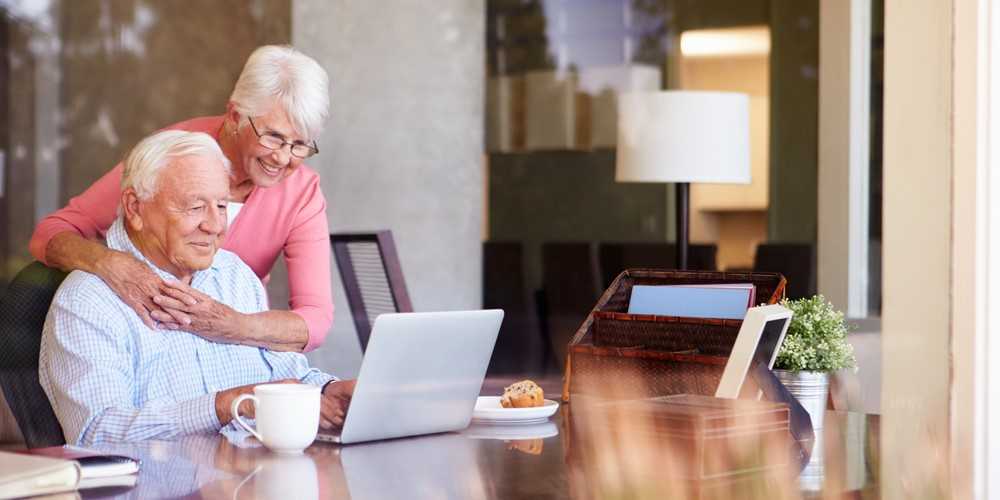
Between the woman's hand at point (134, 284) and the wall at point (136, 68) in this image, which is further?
the wall at point (136, 68)

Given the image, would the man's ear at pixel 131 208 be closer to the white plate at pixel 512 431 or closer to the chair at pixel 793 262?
the white plate at pixel 512 431

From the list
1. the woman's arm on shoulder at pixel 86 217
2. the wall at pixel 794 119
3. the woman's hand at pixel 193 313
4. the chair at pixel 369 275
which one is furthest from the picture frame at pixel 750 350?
the wall at pixel 794 119

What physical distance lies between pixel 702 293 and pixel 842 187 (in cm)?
292

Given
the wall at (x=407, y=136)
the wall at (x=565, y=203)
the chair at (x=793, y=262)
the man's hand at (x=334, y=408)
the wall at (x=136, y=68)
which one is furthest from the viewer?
the wall at (x=136, y=68)

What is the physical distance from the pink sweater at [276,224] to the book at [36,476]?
1165 millimetres

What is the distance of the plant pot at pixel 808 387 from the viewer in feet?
5.90

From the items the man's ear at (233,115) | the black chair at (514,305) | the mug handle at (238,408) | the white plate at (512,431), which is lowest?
the black chair at (514,305)

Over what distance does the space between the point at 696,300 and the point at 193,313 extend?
0.76m

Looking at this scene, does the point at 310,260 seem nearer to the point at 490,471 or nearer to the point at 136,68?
the point at 490,471

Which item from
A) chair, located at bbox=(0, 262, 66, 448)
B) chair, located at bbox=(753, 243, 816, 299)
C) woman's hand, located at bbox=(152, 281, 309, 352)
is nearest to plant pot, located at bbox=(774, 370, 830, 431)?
woman's hand, located at bbox=(152, 281, 309, 352)

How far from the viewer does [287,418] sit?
1572mm

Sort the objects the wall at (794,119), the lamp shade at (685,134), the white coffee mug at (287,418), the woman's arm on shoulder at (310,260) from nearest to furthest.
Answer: the white coffee mug at (287,418) → the woman's arm on shoulder at (310,260) → the lamp shade at (685,134) → the wall at (794,119)

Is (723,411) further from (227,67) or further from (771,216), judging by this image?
(227,67)

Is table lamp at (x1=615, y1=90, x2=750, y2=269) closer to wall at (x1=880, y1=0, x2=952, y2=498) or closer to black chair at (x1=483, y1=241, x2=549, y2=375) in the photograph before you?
black chair at (x1=483, y1=241, x2=549, y2=375)
